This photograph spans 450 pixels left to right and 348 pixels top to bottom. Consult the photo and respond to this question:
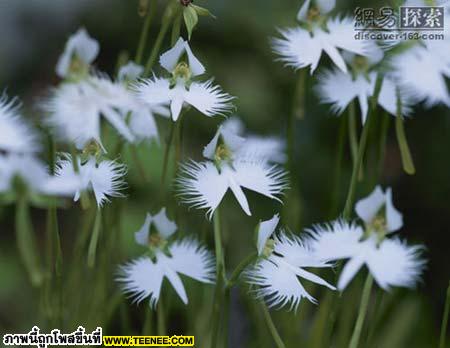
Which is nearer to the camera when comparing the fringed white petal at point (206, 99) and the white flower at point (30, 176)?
the white flower at point (30, 176)

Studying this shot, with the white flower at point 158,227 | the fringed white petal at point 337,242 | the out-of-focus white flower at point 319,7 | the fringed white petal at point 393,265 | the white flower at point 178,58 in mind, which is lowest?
the fringed white petal at point 393,265

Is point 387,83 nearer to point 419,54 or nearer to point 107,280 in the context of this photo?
point 419,54

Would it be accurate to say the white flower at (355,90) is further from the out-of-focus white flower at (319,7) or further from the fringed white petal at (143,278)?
the fringed white petal at (143,278)

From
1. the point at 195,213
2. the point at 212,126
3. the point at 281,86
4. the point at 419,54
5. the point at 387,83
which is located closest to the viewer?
the point at 419,54

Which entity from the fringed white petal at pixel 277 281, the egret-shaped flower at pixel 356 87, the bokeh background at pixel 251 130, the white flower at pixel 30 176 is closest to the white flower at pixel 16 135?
the white flower at pixel 30 176

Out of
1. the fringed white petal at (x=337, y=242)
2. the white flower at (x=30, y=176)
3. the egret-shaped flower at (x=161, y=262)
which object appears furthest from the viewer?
the egret-shaped flower at (x=161, y=262)

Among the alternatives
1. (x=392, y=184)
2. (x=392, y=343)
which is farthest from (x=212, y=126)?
(x=392, y=343)

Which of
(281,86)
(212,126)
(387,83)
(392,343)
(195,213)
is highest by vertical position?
(281,86)

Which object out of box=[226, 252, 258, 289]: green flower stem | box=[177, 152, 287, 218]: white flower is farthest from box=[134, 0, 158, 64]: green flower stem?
box=[226, 252, 258, 289]: green flower stem

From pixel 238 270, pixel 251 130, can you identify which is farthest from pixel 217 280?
pixel 251 130
